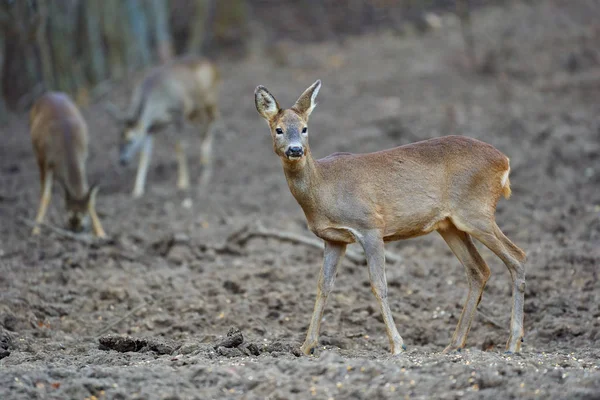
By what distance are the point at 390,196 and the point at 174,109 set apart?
10026 millimetres

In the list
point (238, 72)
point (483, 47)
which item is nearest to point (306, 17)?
point (238, 72)

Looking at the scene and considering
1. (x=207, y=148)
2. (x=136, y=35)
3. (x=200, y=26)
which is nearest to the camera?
(x=207, y=148)

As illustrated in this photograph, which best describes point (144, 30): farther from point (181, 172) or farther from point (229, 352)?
point (229, 352)

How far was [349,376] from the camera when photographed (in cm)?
530

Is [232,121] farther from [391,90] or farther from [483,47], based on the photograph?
[483,47]

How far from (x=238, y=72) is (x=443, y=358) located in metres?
18.6

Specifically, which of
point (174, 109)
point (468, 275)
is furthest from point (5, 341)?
point (174, 109)

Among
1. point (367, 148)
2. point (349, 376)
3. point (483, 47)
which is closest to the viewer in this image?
point (349, 376)

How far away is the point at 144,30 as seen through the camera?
81.8 ft

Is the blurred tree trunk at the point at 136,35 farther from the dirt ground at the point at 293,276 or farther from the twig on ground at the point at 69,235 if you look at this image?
the twig on ground at the point at 69,235

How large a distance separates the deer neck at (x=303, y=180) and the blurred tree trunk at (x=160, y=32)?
18267mm

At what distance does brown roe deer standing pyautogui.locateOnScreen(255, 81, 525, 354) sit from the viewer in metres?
6.79

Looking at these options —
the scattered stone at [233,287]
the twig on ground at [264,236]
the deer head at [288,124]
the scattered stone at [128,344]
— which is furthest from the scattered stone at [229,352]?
the twig on ground at [264,236]

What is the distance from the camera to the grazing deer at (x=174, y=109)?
1559cm
